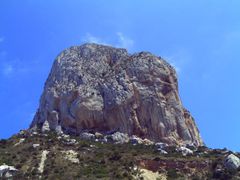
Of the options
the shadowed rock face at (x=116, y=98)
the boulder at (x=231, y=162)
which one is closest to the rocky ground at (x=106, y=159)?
the boulder at (x=231, y=162)

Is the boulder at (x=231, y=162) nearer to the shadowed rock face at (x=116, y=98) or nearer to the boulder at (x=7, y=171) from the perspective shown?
the shadowed rock face at (x=116, y=98)

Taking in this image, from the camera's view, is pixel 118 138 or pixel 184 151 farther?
pixel 118 138

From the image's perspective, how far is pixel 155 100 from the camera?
104812 millimetres

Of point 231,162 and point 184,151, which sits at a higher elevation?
point 184,151

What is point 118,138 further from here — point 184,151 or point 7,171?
point 7,171

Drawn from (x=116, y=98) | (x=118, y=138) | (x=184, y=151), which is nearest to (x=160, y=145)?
(x=184, y=151)

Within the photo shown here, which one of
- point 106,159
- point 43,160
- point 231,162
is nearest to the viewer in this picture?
point 231,162

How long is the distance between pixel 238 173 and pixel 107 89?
3273 cm

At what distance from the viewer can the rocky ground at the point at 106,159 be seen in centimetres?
8106

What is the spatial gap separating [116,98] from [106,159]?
19746 millimetres

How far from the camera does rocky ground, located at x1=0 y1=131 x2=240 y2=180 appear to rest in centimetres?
8106

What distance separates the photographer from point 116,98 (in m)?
105

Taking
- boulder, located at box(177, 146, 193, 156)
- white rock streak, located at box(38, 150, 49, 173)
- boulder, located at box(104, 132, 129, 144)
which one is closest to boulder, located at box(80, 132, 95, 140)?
boulder, located at box(104, 132, 129, 144)

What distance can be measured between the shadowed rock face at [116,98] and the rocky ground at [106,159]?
13.0 feet
